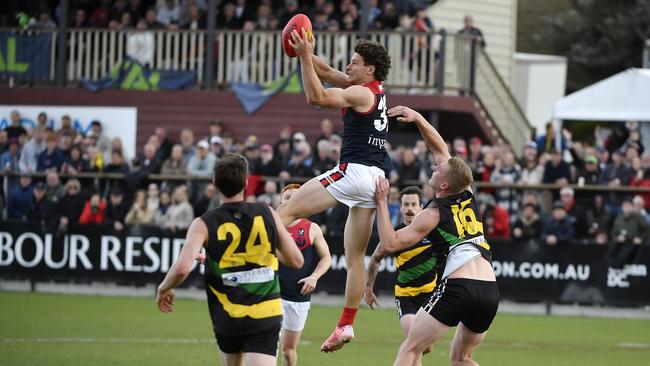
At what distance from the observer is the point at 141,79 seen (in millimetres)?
26781

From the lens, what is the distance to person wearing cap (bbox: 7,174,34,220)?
2297 cm

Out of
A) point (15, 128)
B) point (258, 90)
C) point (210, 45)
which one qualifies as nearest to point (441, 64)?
point (258, 90)

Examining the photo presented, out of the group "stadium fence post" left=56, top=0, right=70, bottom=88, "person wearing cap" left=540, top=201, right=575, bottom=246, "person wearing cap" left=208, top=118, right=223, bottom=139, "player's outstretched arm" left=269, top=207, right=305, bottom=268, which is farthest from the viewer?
"stadium fence post" left=56, top=0, right=70, bottom=88

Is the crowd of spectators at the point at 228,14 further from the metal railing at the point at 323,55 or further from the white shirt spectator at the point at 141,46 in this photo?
the metal railing at the point at 323,55

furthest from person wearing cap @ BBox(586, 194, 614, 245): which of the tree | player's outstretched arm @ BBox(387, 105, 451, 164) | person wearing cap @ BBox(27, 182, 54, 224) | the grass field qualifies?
the tree

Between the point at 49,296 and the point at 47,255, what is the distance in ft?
2.64

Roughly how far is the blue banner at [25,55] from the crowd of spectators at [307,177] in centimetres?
298

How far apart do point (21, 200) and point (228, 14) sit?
21.2 feet

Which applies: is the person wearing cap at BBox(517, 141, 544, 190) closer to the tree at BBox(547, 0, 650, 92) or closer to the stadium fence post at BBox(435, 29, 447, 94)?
the stadium fence post at BBox(435, 29, 447, 94)

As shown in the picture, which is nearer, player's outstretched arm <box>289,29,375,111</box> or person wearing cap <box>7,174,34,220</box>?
player's outstretched arm <box>289,29,375,111</box>

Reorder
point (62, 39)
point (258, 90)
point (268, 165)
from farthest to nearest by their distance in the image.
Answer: point (62, 39), point (258, 90), point (268, 165)

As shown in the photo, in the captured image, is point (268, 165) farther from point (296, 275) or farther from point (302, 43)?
point (302, 43)

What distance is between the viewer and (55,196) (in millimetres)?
22844

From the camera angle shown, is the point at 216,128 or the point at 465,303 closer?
the point at 465,303
